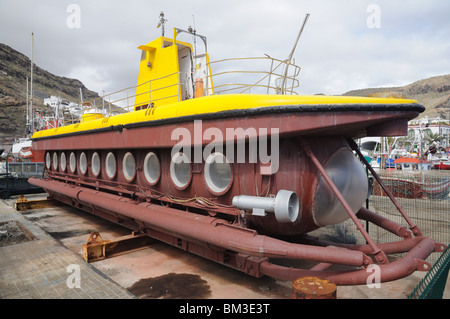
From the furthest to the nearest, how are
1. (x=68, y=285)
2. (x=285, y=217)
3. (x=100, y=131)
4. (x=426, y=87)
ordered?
(x=426, y=87) < (x=100, y=131) < (x=68, y=285) < (x=285, y=217)

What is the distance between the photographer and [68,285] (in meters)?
4.21

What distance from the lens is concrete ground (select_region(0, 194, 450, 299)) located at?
417 centimetres

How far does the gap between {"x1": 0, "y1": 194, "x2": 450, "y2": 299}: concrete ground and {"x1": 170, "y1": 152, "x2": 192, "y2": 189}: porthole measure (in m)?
1.44

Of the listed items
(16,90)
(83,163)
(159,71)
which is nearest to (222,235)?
(159,71)

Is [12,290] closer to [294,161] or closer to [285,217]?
[285,217]

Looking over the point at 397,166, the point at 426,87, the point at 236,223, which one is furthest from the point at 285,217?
the point at 426,87

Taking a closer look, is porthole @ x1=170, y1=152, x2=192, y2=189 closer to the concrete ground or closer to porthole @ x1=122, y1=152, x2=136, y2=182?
the concrete ground

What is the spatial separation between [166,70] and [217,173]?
2.91 metres

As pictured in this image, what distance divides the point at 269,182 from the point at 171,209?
2.06m

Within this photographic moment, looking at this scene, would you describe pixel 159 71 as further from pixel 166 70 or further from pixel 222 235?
pixel 222 235

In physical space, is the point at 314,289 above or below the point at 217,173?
below

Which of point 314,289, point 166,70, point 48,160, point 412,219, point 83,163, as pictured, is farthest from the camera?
point 48,160

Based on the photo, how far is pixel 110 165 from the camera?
7.66 metres

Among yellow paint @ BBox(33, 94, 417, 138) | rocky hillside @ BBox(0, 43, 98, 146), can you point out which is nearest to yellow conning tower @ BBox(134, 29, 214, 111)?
yellow paint @ BBox(33, 94, 417, 138)
